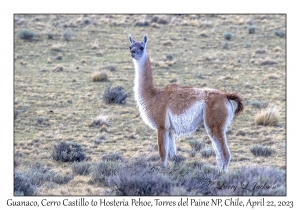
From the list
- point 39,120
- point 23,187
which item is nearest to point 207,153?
point 23,187

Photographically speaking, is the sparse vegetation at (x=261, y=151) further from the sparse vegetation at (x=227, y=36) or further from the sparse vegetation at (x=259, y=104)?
the sparse vegetation at (x=227, y=36)

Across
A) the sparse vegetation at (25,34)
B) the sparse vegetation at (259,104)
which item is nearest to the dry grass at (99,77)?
the sparse vegetation at (259,104)

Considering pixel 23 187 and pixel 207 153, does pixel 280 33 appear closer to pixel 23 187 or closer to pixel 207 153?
pixel 207 153

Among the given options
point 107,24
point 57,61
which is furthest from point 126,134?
point 107,24

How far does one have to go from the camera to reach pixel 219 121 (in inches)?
345

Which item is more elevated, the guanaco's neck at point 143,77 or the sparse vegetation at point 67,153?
the guanaco's neck at point 143,77

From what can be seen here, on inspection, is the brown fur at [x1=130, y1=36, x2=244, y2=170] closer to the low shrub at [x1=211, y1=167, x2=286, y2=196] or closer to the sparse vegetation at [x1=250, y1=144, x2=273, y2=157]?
the low shrub at [x1=211, y1=167, x2=286, y2=196]

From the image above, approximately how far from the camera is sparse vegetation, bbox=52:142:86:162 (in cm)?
1079

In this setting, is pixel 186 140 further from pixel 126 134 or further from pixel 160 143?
pixel 160 143

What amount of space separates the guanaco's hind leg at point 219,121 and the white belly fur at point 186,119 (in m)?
0.17

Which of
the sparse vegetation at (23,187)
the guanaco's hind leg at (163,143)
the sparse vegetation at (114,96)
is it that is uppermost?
the sparse vegetation at (114,96)

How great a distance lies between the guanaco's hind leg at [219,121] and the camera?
876 cm

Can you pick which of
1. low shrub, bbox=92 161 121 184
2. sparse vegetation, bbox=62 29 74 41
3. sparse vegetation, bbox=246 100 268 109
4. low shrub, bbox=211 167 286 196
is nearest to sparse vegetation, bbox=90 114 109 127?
low shrub, bbox=92 161 121 184
